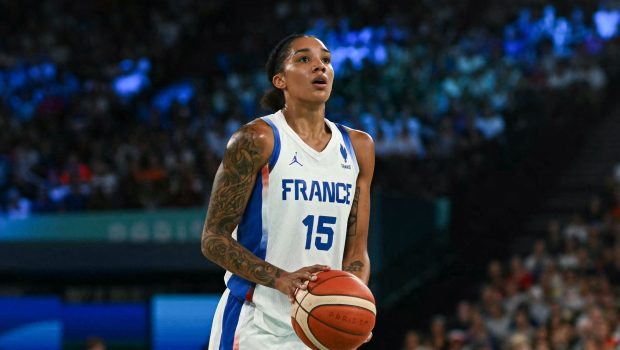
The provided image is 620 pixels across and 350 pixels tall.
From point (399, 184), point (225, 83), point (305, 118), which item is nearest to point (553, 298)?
point (399, 184)

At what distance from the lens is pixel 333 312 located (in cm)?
467

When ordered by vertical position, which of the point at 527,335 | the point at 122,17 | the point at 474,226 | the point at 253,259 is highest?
the point at 122,17

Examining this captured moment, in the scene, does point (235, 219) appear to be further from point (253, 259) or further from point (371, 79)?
point (371, 79)

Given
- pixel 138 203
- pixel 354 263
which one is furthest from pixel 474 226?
pixel 354 263

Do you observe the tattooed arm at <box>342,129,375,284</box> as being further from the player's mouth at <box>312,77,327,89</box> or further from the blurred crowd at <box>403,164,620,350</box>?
the blurred crowd at <box>403,164,620,350</box>

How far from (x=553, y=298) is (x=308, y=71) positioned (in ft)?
26.7

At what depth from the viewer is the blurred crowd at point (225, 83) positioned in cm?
1542

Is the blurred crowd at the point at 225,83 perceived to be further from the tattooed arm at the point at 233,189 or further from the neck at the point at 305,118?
the tattooed arm at the point at 233,189

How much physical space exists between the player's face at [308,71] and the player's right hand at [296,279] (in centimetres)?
92

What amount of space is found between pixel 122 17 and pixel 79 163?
7.15 metres

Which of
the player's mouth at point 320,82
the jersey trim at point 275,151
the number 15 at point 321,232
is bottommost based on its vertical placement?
the number 15 at point 321,232

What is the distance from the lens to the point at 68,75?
2048cm

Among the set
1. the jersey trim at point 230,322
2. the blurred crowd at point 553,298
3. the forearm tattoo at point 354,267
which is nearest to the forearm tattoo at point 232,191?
the jersey trim at point 230,322

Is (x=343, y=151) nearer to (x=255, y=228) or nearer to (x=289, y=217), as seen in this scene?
(x=289, y=217)
